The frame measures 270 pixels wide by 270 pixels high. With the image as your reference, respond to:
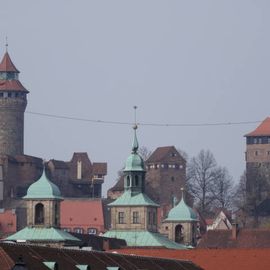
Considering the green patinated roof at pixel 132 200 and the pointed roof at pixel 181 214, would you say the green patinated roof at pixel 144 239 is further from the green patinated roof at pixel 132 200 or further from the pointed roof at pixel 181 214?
the pointed roof at pixel 181 214

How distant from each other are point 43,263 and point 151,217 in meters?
73.0

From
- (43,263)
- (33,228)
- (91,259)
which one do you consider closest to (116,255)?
(91,259)

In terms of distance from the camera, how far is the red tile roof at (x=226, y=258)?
129125 millimetres

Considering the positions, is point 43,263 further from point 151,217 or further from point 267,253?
point 151,217

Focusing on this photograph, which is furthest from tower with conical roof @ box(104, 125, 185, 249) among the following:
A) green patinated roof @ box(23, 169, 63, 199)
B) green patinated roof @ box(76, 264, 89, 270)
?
green patinated roof @ box(76, 264, 89, 270)

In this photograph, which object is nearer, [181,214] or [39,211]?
[39,211]

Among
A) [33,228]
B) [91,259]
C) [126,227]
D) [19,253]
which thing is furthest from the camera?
[126,227]

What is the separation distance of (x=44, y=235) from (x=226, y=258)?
76.4 feet

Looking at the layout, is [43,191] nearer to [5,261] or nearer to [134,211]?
[134,211]

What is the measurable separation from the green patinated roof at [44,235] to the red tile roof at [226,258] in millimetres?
14918

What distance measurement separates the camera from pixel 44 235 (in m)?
151

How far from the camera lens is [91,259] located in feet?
340

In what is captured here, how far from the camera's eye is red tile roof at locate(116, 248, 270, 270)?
424 ft

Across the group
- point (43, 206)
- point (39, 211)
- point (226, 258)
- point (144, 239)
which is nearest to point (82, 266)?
point (226, 258)
